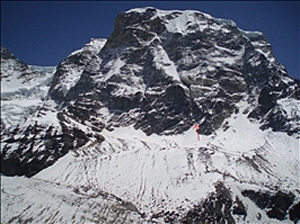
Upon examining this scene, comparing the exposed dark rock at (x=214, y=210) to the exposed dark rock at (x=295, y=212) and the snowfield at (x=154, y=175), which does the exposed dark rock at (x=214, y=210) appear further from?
the exposed dark rock at (x=295, y=212)

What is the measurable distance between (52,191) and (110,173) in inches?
816

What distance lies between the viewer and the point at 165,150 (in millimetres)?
137250

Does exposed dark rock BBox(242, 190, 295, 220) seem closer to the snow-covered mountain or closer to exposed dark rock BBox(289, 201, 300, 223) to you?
the snow-covered mountain

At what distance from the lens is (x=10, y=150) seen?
13388cm

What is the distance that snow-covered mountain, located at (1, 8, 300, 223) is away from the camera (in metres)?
98.1

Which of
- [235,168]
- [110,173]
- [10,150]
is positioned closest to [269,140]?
[235,168]

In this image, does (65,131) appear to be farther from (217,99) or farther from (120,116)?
(217,99)

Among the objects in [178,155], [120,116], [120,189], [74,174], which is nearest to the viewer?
[120,189]

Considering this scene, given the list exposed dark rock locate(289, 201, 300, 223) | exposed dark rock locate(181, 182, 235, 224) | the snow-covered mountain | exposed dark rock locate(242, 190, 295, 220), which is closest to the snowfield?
the snow-covered mountain

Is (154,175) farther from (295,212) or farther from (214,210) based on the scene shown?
(295,212)

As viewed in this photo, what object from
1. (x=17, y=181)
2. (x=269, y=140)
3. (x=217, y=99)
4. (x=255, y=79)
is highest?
(x=255, y=79)

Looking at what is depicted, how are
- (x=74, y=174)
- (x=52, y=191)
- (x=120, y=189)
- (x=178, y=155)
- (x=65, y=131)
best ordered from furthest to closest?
1. (x=65, y=131)
2. (x=178, y=155)
3. (x=74, y=174)
4. (x=120, y=189)
5. (x=52, y=191)

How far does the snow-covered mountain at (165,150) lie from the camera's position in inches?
3863

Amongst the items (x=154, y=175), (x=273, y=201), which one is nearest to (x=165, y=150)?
(x=154, y=175)
